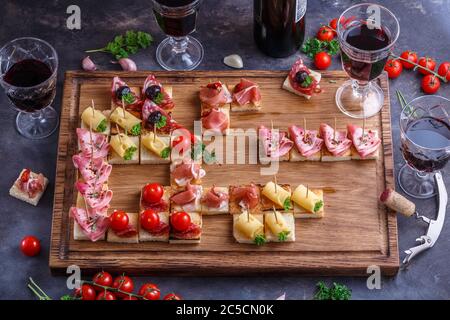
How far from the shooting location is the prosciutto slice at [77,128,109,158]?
170 inches

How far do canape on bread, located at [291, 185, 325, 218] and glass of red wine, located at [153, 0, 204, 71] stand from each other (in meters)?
0.93

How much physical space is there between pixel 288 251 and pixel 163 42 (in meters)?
1.32

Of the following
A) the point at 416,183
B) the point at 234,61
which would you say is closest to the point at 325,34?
the point at 234,61

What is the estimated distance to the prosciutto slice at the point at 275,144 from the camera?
14.1ft

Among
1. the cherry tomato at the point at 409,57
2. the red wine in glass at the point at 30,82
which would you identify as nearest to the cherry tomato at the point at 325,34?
the cherry tomato at the point at 409,57

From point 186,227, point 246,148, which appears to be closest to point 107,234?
point 186,227

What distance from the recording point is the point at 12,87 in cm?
425

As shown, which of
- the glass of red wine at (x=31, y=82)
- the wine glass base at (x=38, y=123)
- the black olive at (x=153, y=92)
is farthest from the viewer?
the wine glass base at (x=38, y=123)

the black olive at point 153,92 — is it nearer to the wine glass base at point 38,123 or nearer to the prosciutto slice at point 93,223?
the wine glass base at point 38,123

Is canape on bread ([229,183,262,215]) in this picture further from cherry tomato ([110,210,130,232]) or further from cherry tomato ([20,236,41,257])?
cherry tomato ([20,236,41,257])

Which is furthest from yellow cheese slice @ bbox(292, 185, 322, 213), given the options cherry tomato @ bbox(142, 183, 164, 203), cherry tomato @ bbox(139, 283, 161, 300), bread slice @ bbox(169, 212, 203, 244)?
cherry tomato @ bbox(139, 283, 161, 300)

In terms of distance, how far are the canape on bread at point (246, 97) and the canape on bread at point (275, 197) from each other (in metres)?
0.43

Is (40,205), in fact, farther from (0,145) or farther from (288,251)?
(288,251)

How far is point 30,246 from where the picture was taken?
4266mm
